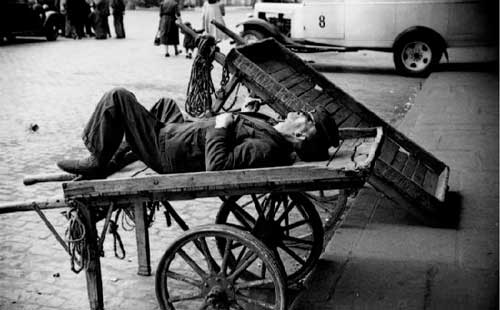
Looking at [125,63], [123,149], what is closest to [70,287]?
[123,149]

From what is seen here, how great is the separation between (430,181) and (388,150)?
44 centimetres

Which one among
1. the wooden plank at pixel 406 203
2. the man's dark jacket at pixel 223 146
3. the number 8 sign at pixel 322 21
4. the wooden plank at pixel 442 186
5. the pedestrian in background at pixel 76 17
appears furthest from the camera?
the pedestrian in background at pixel 76 17

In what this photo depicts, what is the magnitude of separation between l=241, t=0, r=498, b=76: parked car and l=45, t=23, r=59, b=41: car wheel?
32.3 ft

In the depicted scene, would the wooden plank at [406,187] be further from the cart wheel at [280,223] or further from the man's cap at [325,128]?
the man's cap at [325,128]

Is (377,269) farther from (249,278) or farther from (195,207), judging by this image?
(195,207)

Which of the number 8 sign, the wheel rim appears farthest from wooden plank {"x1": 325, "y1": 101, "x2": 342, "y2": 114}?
the number 8 sign

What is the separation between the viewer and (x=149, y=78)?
1304 centimetres

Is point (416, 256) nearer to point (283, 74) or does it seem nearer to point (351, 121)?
point (351, 121)

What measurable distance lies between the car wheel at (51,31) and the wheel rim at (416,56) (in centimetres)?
1211

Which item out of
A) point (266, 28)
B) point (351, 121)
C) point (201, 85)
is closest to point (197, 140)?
A: point (201, 85)

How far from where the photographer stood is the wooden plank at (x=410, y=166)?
5.26 meters

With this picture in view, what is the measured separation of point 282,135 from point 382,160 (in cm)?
138

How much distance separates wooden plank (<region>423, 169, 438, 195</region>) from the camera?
5.31 m

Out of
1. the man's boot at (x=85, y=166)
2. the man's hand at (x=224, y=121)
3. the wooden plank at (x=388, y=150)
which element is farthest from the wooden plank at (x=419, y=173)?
the man's boot at (x=85, y=166)
